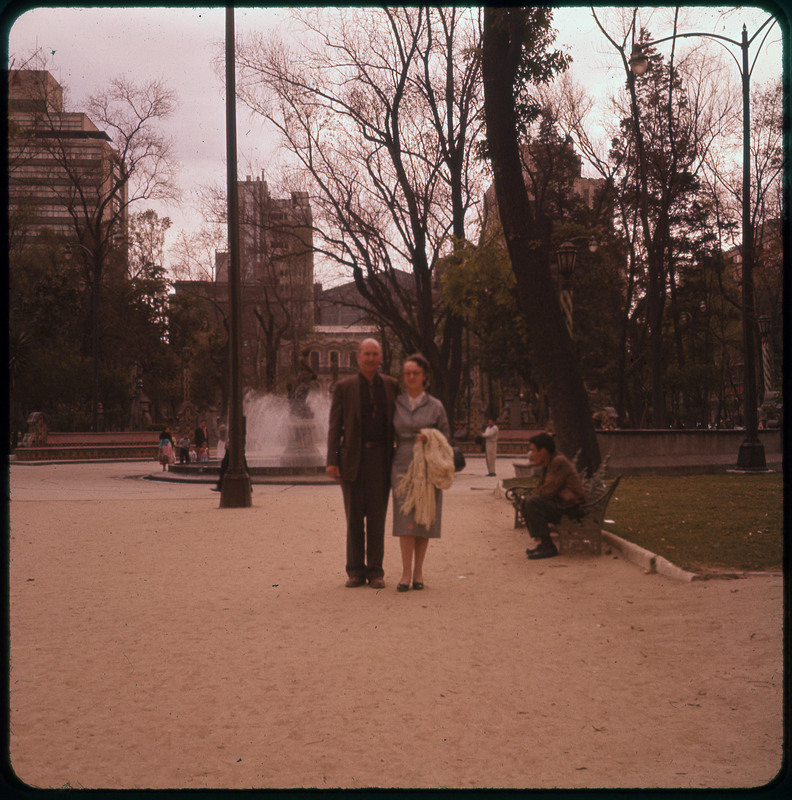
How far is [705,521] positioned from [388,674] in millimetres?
7280

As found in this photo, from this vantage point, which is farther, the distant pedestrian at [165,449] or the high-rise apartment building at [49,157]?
the high-rise apartment building at [49,157]

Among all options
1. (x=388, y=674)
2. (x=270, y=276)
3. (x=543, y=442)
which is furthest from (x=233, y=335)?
(x=270, y=276)

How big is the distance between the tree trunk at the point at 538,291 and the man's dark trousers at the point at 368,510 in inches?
260

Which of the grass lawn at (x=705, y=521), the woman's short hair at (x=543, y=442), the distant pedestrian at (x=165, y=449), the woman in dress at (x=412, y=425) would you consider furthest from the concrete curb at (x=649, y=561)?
the distant pedestrian at (x=165, y=449)

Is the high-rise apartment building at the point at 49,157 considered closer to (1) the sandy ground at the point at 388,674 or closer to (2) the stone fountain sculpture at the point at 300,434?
(2) the stone fountain sculpture at the point at 300,434

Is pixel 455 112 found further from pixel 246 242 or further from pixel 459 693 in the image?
pixel 459 693

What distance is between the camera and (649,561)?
866cm

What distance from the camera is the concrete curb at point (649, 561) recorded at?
785cm

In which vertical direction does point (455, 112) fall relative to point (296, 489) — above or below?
above

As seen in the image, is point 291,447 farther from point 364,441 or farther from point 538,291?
point 364,441

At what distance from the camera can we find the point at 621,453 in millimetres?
20781

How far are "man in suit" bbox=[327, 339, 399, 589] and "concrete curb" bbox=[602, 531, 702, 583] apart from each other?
254cm

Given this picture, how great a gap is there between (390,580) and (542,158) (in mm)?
33426

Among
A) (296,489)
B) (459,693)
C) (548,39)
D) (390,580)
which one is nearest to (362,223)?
(296,489)
